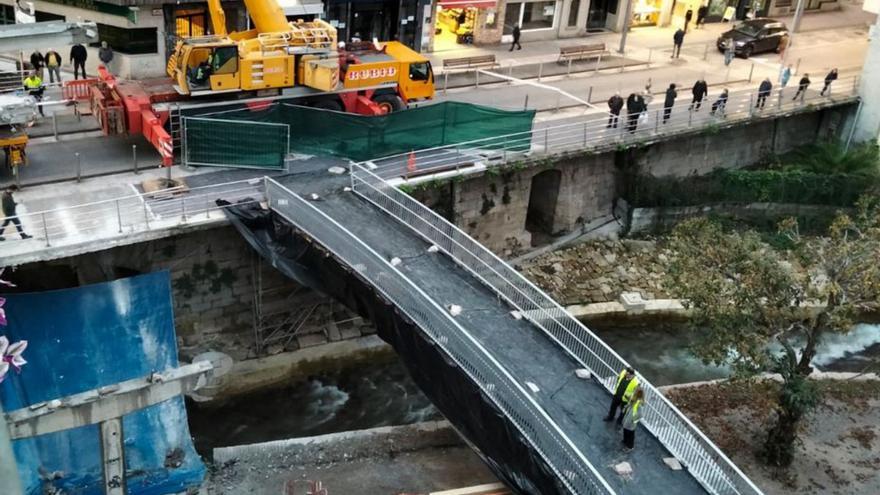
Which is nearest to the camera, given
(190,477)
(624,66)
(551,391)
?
(551,391)

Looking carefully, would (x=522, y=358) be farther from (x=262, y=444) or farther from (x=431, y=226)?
(x=262, y=444)

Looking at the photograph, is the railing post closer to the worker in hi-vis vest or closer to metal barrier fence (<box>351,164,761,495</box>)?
metal barrier fence (<box>351,164,761,495</box>)

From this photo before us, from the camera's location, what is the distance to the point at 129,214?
925 inches

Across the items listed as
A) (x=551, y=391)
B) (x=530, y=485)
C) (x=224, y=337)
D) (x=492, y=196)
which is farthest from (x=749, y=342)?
(x=224, y=337)

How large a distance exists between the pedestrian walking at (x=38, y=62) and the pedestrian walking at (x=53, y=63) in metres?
0.23

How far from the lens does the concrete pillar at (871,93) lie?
121 ft

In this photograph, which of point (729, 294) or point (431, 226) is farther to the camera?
point (431, 226)

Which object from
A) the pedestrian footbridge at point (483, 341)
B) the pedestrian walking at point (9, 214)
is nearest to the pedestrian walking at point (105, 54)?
the pedestrian footbridge at point (483, 341)

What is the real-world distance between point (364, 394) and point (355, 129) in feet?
25.1

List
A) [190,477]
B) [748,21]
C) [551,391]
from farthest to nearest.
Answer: [748,21] < [190,477] < [551,391]

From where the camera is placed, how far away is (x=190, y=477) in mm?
20797

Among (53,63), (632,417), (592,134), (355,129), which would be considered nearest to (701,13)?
(592,134)

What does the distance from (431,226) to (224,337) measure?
6.95 meters

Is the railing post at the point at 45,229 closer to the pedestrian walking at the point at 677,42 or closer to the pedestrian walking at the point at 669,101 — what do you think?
the pedestrian walking at the point at 669,101
